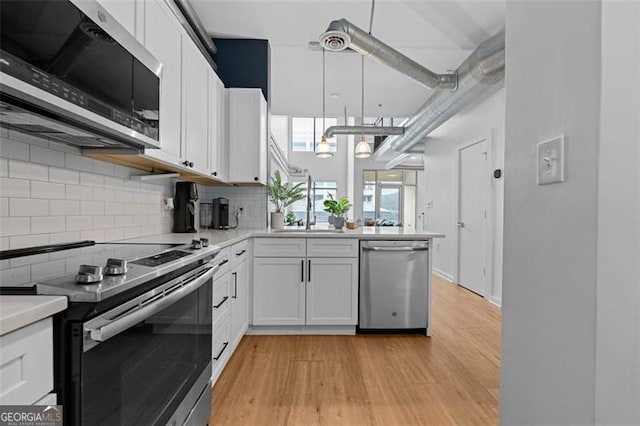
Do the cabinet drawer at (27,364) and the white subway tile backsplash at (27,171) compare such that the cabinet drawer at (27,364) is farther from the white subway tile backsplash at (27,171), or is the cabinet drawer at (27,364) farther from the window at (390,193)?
the window at (390,193)

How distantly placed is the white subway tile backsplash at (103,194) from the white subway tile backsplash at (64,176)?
142 millimetres

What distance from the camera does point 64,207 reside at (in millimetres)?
1524

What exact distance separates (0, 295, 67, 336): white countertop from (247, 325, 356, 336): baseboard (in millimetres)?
2283

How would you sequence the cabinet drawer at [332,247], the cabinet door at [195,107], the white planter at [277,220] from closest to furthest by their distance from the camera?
the cabinet door at [195,107] < the cabinet drawer at [332,247] < the white planter at [277,220]

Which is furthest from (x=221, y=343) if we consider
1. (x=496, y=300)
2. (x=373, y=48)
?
(x=496, y=300)

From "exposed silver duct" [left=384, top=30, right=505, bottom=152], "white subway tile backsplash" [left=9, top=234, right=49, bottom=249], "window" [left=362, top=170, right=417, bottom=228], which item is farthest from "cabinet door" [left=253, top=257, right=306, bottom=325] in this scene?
"window" [left=362, top=170, right=417, bottom=228]

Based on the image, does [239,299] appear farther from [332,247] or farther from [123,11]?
[123,11]

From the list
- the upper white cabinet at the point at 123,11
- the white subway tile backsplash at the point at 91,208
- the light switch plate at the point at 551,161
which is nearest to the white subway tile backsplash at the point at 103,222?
the white subway tile backsplash at the point at 91,208

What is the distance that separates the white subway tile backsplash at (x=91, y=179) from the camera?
5.42 ft

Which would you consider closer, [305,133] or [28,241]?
[28,241]

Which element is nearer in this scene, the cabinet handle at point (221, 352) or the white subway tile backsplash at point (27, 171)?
the white subway tile backsplash at point (27, 171)

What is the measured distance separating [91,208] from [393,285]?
7.56 ft

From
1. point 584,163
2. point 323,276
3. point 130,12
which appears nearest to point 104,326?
point 584,163

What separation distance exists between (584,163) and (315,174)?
37.7ft
